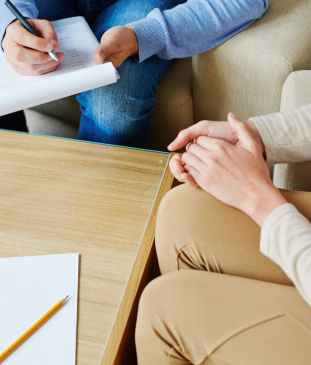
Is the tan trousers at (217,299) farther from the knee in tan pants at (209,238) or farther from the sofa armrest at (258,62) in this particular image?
the sofa armrest at (258,62)

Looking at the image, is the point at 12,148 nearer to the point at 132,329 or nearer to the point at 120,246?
the point at 120,246

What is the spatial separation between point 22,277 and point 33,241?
→ 79mm

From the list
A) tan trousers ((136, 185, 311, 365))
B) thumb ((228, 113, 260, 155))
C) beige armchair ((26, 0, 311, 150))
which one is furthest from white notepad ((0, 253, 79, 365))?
beige armchair ((26, 0, 311, 150))

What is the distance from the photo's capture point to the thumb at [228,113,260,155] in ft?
1.96

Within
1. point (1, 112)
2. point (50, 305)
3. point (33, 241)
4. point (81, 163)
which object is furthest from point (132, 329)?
point (1, 112)

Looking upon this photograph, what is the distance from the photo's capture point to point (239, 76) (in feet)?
3.23

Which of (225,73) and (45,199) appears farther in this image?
(225,73)

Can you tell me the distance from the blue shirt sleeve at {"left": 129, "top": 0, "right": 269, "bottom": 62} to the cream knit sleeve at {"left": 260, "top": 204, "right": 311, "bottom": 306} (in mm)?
603

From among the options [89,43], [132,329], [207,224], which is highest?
[89,43]

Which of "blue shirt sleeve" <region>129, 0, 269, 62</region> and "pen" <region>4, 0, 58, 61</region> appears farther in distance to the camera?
"blue shirt sleeve" <region>129, 0, 269, 62</region>

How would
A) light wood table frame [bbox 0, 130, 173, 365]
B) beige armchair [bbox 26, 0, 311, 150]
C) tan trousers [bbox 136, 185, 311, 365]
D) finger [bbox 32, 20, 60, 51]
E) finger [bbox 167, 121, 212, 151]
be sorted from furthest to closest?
1. beige armchair [bbox 26, 0, 311, 150]
2. finger [bbox 32, 20, 60, 51]
3. finger [bbox 167, 121, 212, 151]
4. light wood table frame [bbox 0, 130, 173, 365]
5. tan trousers [bbox 136, 185, 311, 365]

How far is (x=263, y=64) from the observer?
2.98 feet

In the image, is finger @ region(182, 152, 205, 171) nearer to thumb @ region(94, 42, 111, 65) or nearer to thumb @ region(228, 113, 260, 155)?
thumb @ region(228, 113, 260, 155)

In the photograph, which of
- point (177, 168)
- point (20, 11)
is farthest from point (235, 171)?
point (20, 11)
